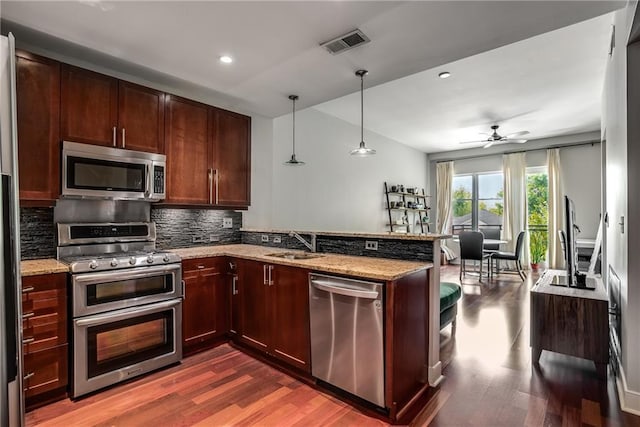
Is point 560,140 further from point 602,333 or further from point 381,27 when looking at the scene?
point 381,27

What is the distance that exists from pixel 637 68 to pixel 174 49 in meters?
3.28

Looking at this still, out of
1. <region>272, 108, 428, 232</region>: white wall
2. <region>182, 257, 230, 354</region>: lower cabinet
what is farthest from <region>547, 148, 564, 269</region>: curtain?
<region>182, 257, 230, 354</region>: lower cabinet

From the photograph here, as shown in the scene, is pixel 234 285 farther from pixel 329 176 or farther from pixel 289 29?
pixel 329 176

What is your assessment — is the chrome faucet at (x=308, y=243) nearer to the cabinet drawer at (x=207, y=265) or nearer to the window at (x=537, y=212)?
the cabinet drawer at (x=207, y=265)

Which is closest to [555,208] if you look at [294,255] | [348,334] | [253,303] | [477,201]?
[477,201]

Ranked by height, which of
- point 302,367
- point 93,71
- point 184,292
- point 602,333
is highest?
point 93,71

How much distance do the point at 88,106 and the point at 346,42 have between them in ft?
6.98

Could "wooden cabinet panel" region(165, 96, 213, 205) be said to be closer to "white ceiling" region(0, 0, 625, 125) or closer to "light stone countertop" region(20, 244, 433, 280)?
"white ceiling" region(0, 0, 625, 125)

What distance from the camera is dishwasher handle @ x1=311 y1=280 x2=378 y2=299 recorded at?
6.60 ft

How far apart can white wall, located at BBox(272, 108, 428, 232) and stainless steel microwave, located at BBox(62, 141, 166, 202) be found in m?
1.73

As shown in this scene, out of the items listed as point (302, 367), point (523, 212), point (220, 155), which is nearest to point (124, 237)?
→ point (220, 155)

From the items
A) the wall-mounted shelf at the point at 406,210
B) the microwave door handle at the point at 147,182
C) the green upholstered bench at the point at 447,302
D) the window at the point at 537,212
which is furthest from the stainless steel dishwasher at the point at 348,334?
the window at the point at 537,212

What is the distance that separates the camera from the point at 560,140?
6719 millimetres

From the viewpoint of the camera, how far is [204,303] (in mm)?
3016
